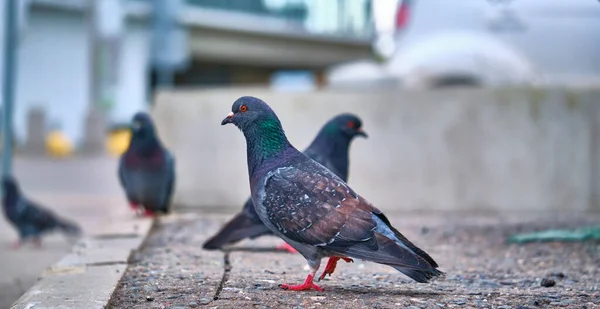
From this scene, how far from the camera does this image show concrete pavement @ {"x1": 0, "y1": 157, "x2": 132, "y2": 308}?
6523 millimetres

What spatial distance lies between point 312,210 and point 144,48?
117 ft

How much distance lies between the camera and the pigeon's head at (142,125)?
8.05m

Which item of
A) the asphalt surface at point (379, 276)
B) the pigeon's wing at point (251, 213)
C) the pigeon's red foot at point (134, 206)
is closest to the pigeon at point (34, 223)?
the pigeon's red foot at point (134, 206)

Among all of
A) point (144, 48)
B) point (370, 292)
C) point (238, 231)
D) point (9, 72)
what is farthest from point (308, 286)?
point (144, 48)

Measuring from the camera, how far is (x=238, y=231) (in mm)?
5676

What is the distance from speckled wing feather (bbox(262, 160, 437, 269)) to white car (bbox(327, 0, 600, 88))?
239 inches

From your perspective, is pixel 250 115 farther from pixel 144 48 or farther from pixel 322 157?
pixel 144 48

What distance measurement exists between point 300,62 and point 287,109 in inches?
1394

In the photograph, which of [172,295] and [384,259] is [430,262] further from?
[172,295]

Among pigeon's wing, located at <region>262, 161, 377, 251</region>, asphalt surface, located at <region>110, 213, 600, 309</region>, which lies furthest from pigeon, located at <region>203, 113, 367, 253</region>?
pigeon's wing, located at <region>262, 161, 377, 251</region>

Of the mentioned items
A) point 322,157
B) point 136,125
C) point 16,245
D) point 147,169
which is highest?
point 136,125

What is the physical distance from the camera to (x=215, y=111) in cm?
880

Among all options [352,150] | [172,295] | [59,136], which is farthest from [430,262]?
[59,136]

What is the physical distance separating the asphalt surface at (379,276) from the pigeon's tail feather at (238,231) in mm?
79
